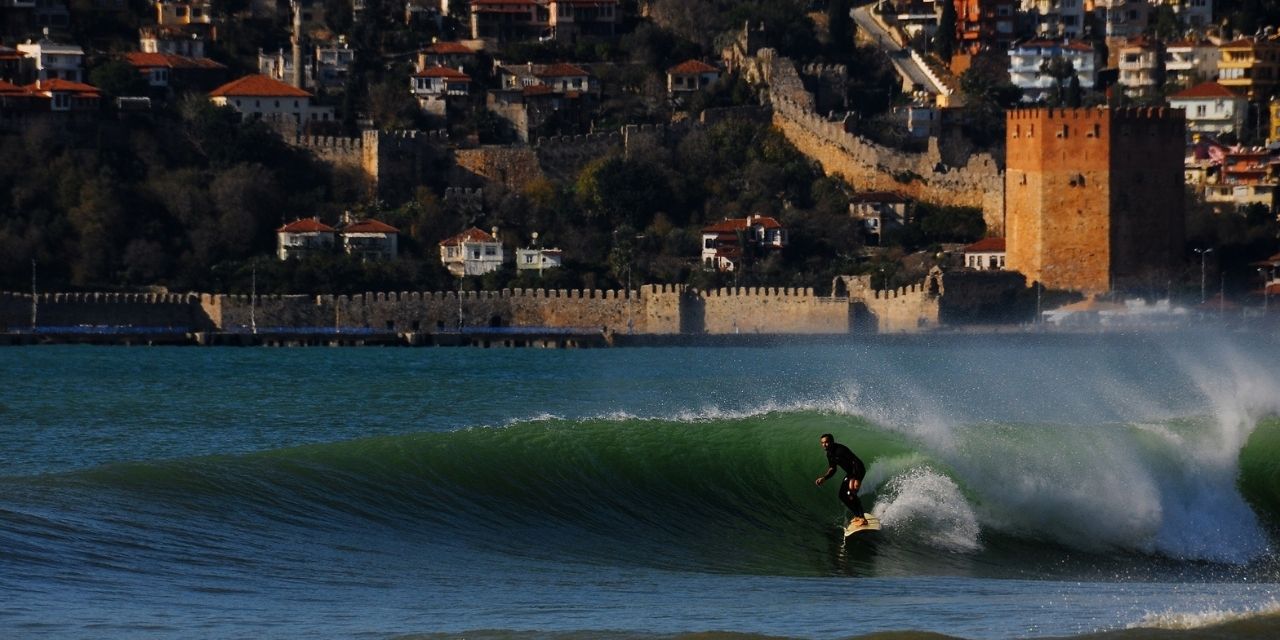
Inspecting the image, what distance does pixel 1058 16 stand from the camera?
91312mm

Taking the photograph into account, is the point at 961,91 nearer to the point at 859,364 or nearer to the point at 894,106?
the point at 894,106

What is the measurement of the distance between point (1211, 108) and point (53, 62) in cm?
3244

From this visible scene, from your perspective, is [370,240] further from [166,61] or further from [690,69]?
[690,69]

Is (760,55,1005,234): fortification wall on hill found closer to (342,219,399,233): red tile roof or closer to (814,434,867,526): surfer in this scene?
(342,219,399,233): red tile roof

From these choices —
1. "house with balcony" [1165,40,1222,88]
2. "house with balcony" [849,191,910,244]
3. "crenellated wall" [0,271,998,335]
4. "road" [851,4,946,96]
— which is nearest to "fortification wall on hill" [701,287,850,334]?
"crenellated wall" [0,271,998,335]

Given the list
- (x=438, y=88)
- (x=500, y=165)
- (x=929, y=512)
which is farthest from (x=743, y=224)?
(x=929, y=512)

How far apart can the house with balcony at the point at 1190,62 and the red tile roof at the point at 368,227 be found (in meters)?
27.4

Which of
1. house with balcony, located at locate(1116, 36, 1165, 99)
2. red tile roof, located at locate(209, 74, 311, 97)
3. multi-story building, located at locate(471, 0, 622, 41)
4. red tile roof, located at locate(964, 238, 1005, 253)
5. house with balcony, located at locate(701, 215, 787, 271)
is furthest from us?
house with balcony, located at locate(1116, 36, 1165, 99)

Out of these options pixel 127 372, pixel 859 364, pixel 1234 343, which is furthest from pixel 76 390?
pixel 1234 343

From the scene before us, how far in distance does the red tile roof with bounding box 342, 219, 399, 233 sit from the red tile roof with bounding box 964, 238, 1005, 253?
43.9 feet

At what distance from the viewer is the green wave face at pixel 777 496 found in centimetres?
2306

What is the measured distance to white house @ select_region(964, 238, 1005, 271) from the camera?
67.9 metres

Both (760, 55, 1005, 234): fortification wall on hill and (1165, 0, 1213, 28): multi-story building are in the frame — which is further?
(1165, 0, 1213, 28): multi-story building

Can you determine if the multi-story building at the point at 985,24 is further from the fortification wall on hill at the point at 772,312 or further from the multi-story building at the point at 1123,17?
the fortification wall on hill at the point at 772,312
